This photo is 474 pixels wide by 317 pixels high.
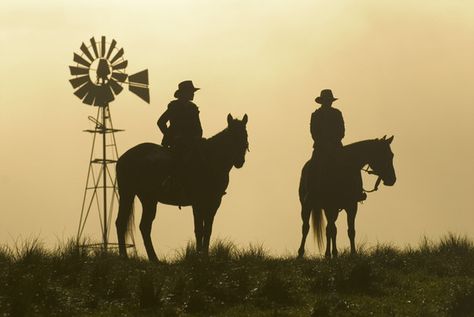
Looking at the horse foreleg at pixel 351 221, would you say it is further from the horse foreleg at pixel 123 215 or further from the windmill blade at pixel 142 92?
the windmill blade at pixel 142 92

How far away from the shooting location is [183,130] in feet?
68.6

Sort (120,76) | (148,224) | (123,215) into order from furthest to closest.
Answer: (120,76), (123,215), (148,224)

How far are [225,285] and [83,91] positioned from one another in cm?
1671

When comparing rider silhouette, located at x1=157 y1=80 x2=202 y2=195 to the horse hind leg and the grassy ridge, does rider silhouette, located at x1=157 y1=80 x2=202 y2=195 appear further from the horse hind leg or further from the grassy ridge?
the grassy ridge

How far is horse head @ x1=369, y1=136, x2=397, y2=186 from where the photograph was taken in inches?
899

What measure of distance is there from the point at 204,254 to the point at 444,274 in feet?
15.8

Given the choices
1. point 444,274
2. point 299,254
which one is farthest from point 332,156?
point 444,274

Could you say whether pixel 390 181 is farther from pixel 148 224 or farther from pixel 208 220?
pixel 148 224

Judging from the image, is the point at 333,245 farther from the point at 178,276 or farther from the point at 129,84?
the point at 129,84

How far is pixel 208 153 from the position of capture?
829 inches

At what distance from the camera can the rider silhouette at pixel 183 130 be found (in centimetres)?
2091

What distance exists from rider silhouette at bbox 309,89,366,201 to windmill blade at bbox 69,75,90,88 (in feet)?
38.1

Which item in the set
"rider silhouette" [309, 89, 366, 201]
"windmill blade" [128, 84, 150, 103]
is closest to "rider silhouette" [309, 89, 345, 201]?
"rider silhouette" [309, 89, 366, 201]

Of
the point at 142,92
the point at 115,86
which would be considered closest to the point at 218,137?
the point at 142,92
